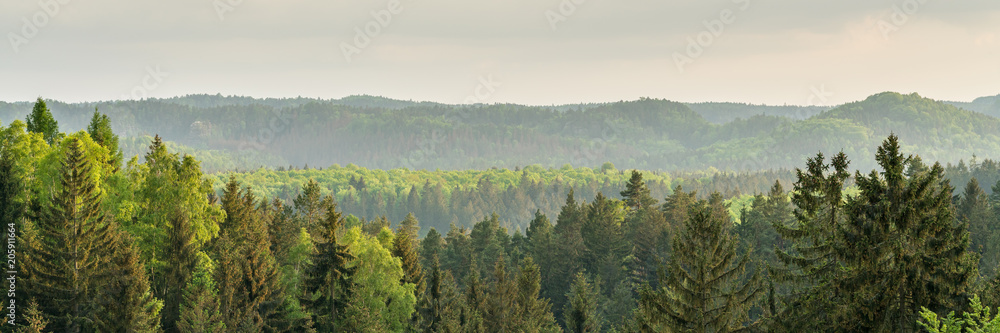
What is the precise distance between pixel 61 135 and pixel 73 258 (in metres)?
19.5

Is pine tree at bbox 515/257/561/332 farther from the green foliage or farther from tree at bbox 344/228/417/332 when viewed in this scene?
the green foliage

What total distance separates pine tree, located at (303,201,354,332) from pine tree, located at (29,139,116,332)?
41.6 ft

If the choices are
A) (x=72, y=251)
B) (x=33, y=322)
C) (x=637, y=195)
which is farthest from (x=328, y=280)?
(x=637, y=195)

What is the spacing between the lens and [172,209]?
57.3 metres

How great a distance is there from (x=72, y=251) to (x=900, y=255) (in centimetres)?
4303

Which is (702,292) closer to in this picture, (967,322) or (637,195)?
(967,322)

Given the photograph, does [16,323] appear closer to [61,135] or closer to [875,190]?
[61,135]

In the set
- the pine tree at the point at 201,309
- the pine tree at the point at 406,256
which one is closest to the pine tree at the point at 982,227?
the pine tree at the point at 406,256

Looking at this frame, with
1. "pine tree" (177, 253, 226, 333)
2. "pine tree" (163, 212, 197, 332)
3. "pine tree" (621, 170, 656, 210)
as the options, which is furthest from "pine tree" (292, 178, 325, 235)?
"pine tree" (621, 170, 656, 210)

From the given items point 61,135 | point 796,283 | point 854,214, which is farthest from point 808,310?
point 61,135

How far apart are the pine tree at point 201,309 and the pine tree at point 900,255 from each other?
115 ft

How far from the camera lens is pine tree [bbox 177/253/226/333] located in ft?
166

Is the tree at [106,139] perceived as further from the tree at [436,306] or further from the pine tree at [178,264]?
the tree at [436,306]

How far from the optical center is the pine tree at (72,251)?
163 ft
